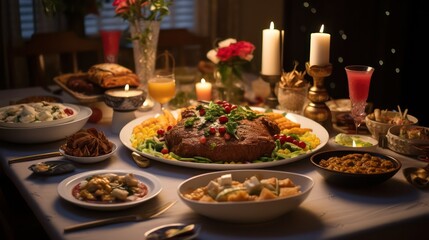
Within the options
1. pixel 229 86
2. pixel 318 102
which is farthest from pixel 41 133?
pixel 318 102

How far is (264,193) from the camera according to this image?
156 cm

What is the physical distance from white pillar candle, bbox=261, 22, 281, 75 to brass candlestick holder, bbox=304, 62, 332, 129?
252 mm

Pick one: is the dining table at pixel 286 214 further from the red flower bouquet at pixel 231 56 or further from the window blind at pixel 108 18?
the window blind at pixel 108 18

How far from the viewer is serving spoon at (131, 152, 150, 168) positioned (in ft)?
6.79

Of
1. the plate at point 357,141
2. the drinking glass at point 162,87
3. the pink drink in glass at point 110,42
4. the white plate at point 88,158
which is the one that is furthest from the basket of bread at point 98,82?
the plate at point 357,141

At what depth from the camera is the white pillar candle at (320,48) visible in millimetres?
2393

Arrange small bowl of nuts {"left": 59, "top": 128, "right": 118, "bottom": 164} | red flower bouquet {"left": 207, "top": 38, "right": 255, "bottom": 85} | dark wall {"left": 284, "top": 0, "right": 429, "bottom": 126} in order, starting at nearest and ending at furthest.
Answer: small bowl of nuts {"left": 59, "top": 128, "right": 118, "bottom": 164} < red flower bouquet {"left": 207, "top": 38, "right": 255, "bottom": 85} < dark wall {"left": 284, "top": 0, "right": 429, "bottom": 126}

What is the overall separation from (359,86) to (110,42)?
1446mm

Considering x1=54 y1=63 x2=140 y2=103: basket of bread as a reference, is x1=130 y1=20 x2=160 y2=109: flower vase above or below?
above

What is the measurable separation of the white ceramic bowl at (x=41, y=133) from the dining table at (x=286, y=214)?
19cm

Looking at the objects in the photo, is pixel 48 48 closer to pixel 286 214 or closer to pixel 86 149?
pixel 86 149

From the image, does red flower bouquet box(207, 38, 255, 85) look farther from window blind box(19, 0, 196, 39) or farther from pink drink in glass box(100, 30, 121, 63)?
window blind box(19, 0, 196, 39)

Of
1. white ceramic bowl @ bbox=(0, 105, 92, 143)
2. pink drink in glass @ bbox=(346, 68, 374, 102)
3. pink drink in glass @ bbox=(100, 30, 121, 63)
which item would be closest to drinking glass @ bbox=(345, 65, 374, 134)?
pink drink in glass @ bbox=(346, 68, 374, 102)

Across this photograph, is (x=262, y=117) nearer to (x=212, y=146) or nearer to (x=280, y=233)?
(x=212, y=146)
